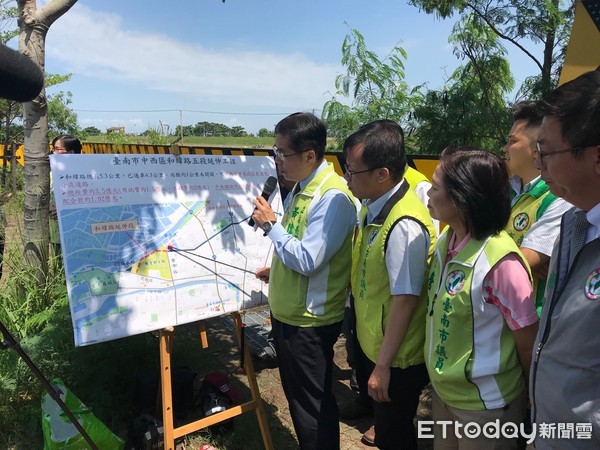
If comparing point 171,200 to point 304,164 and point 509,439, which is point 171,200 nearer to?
point 304,164

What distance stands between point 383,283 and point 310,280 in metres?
0.36

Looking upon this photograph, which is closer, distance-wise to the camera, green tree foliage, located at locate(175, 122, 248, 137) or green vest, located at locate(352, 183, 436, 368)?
green vest, located at locate(352, 183, 436, 368)

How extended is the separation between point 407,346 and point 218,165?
1.43 m

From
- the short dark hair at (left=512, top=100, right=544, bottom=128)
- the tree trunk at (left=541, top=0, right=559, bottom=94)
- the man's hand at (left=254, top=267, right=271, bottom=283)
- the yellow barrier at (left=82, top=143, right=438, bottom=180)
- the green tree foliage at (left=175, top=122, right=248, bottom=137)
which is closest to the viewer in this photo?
the short dark hair at (left=512, top=100, right=544, bottom=128)

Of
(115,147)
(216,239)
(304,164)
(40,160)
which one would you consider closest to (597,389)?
(304,164)

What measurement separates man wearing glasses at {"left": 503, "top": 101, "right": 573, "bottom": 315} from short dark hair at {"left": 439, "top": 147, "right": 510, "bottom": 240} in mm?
304

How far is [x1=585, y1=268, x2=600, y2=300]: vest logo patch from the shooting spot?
3.57 ft

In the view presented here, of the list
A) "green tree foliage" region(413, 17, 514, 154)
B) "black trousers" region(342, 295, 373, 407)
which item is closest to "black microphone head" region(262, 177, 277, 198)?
"black trousers" region(342, 295, 373, 407)

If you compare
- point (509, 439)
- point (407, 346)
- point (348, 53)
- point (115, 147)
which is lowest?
point (509, 439)

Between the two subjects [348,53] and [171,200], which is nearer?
[171,200]

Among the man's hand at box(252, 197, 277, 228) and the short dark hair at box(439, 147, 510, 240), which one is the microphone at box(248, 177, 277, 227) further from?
the short dark hair at box(439, 147, 510, 240)

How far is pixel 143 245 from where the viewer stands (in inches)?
86.1

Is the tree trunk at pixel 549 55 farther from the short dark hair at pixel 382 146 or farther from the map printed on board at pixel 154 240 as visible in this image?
the map printed on board at pixel 154 240

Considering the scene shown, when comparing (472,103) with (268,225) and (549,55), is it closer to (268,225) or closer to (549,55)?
(549,55)
